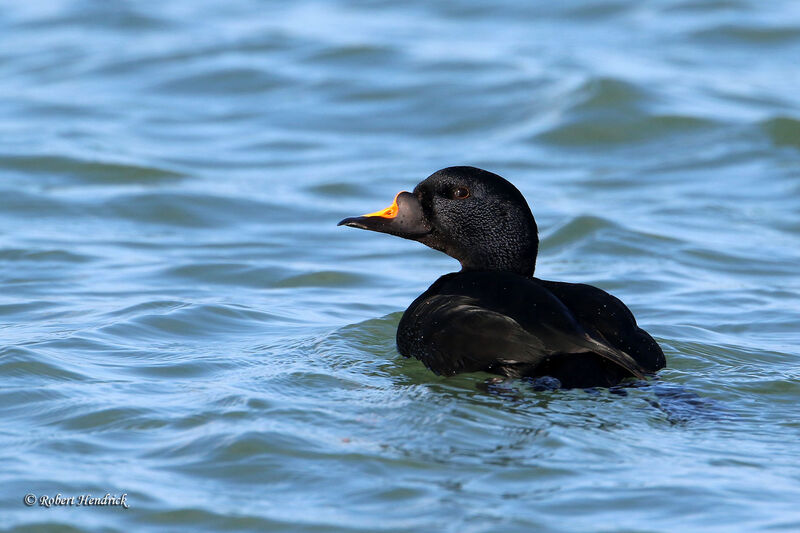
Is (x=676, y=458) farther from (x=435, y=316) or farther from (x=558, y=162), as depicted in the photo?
(x=558, y=162)

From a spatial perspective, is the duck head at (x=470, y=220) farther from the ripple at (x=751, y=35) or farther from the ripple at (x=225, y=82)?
the ripple at (x=751, y=35)

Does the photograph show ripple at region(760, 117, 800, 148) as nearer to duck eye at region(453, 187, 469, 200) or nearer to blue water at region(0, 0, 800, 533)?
blue water at region(0, 0, 800, 533)

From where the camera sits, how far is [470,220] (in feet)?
19.6

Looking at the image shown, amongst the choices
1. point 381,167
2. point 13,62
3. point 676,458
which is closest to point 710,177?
point 381,167

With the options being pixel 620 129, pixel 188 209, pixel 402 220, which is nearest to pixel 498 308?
pixel 402 220

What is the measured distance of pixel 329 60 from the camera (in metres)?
14.5

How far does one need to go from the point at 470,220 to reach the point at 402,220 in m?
0.37

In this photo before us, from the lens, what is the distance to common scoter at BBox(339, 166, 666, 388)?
5.05m

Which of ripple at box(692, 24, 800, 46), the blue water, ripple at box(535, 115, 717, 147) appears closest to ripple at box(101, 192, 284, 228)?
the blue water

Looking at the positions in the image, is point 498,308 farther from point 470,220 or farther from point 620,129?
point 620,129

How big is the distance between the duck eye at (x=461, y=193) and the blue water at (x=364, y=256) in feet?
2.77

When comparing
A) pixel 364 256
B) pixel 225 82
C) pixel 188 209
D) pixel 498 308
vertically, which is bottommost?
pixel 364 256

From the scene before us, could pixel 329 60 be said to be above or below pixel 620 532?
above

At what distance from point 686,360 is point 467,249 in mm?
1213
